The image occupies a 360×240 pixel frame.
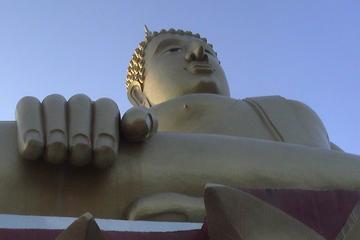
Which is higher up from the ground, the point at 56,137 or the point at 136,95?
the point at 56,137

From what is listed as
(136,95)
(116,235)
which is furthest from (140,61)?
(116,235)

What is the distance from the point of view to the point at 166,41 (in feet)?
15.6

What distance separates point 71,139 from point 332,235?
95 centimetres

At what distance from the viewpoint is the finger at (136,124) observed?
2695 millimetres

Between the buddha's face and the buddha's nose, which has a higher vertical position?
the buddha's nose

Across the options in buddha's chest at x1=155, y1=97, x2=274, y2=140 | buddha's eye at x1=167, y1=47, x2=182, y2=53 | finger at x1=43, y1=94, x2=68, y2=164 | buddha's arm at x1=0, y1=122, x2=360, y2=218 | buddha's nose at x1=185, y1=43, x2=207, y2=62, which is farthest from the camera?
buddha's eye at x1=167, y1=47, x2=182, y2=53

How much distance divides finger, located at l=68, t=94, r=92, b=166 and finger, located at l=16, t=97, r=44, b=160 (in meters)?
0.10

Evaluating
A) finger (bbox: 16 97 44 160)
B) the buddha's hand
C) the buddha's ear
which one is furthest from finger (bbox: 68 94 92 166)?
the buddha's ear

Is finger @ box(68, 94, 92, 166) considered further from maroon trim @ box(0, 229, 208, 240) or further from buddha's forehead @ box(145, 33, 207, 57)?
buddha's forehead @ box(145, 33, 207, 57)

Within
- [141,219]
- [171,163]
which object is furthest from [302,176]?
[141,219]

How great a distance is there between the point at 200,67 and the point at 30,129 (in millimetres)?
1941

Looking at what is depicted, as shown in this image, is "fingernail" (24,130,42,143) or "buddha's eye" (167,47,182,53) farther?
"buddha's eye" (167,47,182,53)

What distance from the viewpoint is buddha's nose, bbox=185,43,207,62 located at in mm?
4285

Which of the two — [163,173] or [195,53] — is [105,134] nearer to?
[163,173]
